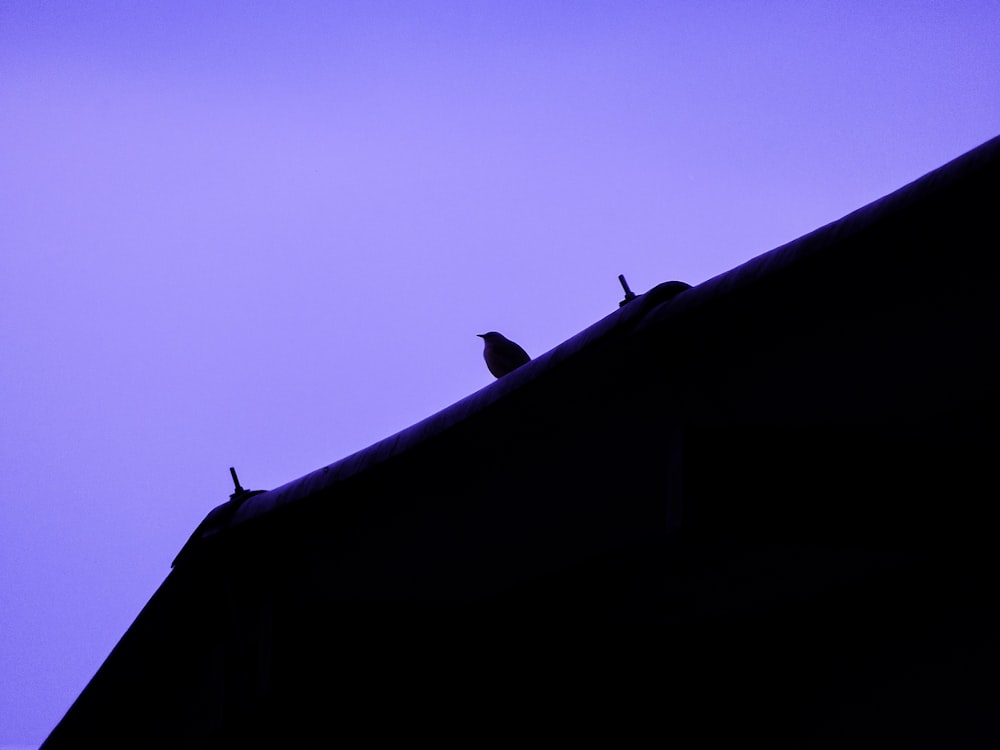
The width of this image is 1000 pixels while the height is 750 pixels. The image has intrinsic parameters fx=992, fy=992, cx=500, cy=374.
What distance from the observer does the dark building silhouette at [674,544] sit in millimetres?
1849

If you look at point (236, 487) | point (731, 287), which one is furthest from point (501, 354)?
point (731, 287)

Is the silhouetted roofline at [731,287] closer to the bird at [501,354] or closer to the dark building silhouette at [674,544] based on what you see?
the dark building silhouette at [674,544]

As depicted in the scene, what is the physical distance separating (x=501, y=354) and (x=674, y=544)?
538 centimetres

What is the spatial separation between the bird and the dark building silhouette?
411 centimetres

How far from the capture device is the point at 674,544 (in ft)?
9.17

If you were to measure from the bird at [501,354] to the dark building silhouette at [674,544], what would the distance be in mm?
4114

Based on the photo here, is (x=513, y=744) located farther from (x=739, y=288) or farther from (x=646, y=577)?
(x=739, y=288)

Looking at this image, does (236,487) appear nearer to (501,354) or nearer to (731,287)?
(731,287)

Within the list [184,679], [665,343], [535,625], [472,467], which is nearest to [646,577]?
[535,625]

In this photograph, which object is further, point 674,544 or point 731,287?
point 674,544

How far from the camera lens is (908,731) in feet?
9.05

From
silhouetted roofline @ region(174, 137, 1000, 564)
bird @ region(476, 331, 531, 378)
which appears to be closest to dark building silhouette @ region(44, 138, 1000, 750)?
silhouetted roofline @ region(174, 137, 1000, 564)

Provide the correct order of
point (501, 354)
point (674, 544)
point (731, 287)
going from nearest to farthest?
point (731, 287), point (674, 544), point (501, 354)

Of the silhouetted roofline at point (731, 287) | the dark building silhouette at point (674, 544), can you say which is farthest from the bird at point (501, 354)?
the silhouetted roofline at point (731, 287)
